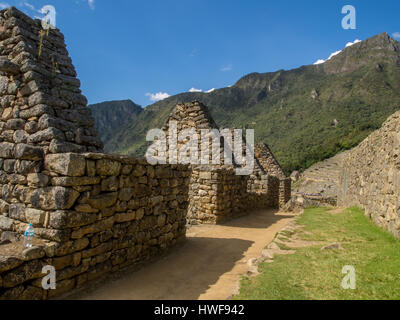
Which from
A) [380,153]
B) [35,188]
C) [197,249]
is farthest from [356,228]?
[35,188]

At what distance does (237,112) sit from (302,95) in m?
14.7

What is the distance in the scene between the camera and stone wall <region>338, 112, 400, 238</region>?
519 centimetres

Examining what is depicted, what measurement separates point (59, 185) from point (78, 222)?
54 centimetres

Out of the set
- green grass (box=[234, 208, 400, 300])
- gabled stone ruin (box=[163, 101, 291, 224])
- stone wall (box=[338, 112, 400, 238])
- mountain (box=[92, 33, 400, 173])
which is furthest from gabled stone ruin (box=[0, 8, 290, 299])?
mountain (box=[92, 33, 400, 173])

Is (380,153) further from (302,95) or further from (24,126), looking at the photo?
(302,95)

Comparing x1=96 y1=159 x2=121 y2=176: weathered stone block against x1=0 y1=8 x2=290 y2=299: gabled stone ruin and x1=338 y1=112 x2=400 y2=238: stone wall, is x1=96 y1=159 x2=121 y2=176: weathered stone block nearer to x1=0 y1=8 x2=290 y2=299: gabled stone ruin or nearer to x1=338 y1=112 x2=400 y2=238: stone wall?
x1=0 y1=8 x2=290 y2=299: gabled stone ruin

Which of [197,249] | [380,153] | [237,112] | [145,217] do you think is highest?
[237,112]

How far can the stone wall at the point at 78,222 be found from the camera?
303 centimetres

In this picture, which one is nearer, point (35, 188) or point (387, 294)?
point (387, 294)

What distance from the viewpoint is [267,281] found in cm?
342

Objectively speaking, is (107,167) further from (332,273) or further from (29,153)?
(332,273)

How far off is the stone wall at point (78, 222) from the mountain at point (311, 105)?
35292 mm

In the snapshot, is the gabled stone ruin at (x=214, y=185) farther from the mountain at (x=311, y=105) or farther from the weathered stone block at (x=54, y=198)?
the mountain at (x=311, y=105)
